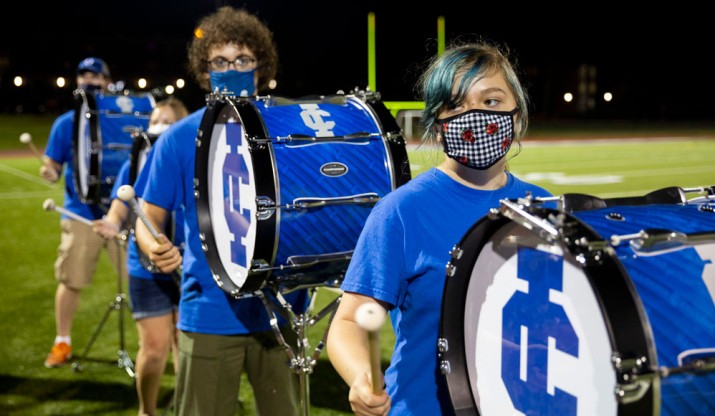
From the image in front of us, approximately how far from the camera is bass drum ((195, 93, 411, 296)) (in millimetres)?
2678

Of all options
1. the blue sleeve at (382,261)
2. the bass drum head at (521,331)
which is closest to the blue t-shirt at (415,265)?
the blue sleeve at (382,261)

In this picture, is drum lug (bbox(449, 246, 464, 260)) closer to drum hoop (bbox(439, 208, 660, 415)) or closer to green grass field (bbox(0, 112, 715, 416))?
drum hoop (bbox(439, 208, 660, 415))

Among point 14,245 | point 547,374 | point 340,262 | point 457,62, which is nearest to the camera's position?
point 547,374

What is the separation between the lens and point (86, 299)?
287 inches

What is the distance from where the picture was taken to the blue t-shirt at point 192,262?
10.2ft

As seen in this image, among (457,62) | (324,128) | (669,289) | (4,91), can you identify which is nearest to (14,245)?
(324,128)

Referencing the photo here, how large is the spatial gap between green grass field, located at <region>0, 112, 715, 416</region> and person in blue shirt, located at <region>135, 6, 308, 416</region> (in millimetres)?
971

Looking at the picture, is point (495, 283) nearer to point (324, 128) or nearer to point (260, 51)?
point (324, 128)

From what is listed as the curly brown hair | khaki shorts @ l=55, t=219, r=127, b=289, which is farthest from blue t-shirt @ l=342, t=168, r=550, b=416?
khaki shorts @ l=55, t=219, r=127, b=289

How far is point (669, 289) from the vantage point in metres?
1.41

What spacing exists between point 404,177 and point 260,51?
1160 millimetres

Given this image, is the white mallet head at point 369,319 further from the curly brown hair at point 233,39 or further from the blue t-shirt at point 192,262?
the curly brown hair at point 233,39

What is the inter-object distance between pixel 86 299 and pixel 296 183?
5214 millimetres

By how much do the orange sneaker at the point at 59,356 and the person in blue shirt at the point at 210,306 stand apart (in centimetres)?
250
